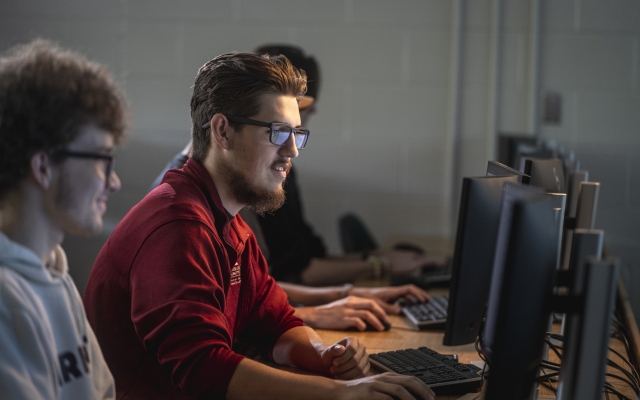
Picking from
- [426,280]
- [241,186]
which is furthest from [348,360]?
[426,280]

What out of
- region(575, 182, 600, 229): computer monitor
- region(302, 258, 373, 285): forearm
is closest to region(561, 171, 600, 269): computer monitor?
region(575, 182, 600, 229): computer monitor

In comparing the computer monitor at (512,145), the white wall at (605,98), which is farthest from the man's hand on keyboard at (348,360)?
the white wall at (605,98)

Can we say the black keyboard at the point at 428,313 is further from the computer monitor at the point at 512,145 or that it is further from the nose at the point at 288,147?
the computer monitor at the point at 512,145

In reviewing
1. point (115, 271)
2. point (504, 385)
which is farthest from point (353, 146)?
point (504, 385)

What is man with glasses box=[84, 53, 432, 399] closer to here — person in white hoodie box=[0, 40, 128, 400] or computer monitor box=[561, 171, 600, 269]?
person in white hoodie box=[0, 40, 128, 400]

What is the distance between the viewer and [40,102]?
879mm

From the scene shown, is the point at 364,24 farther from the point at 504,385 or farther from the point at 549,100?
the point at 504,385

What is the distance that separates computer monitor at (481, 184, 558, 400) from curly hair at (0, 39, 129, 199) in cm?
58

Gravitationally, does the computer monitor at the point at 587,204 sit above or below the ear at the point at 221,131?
below

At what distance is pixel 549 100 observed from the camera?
3373mm

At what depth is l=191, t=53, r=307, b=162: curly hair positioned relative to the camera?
4.70ft

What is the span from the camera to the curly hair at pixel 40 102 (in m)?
0.87

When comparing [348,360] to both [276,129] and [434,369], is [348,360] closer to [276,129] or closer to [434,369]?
[434,369]

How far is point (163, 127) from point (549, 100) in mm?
1988
